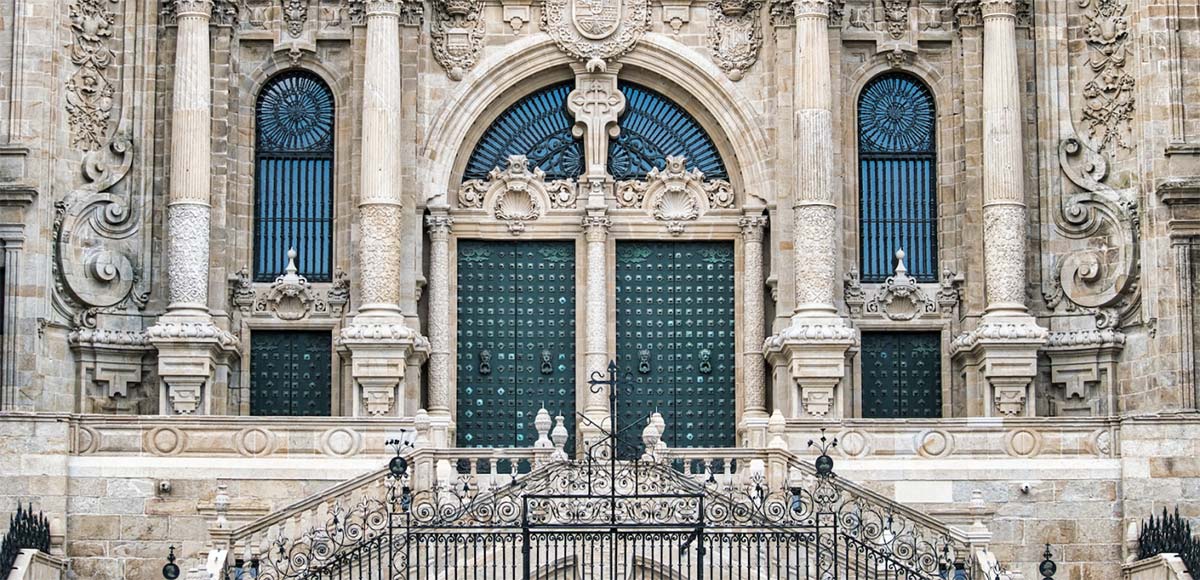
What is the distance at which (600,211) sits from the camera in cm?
4300

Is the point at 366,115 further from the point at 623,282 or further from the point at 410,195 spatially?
the point at 623,282

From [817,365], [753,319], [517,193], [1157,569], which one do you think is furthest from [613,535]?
[517,193]

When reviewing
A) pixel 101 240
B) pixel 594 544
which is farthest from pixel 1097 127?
pixel 101 240

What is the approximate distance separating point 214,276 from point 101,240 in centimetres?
185

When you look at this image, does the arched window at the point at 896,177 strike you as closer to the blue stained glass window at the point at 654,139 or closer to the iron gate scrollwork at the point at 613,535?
the blue stained glass window at the point at 654,139

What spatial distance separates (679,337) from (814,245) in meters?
2.94

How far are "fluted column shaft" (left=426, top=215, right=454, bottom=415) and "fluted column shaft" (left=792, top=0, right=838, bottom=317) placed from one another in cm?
554

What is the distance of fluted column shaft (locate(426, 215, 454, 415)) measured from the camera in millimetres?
42281

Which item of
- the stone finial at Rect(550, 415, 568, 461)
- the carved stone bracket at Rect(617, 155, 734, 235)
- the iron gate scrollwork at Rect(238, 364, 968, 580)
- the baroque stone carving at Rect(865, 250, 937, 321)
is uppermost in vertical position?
the carved stone bracket at Rect(617, 155, 734, 235)

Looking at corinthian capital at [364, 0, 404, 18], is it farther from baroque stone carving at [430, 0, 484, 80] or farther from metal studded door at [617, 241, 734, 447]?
metal studded door at [617, 241, 734, 447]

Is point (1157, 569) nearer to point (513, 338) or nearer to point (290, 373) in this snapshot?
point (513, 338)

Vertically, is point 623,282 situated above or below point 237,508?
above

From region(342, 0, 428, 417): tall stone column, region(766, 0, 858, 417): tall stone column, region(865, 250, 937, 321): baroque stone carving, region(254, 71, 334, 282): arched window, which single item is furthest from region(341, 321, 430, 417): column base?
region(865, 250, 937, 321): baroque stone carving

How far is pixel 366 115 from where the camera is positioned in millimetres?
41781
